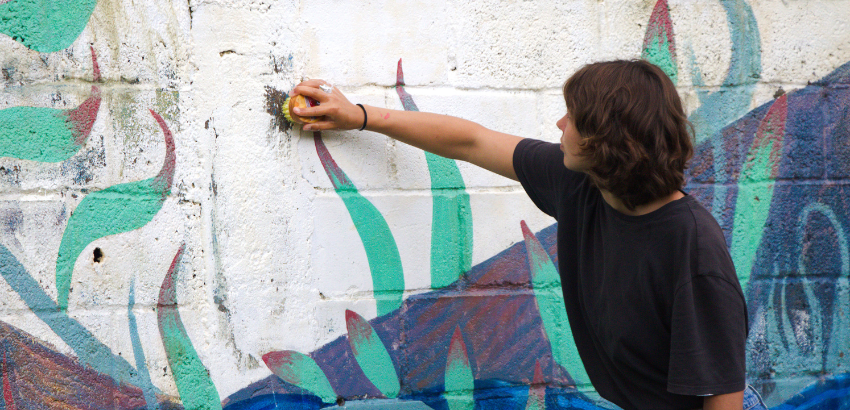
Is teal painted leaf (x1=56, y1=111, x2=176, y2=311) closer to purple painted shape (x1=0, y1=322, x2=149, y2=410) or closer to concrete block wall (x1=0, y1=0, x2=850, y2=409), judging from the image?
concrete block wall (x1=0, y1=0, x2=850, y2=409)

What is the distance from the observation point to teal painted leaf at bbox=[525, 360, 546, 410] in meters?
2.11

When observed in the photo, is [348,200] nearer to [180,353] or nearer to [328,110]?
[328,110]

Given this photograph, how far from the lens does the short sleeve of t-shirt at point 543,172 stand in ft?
5.49

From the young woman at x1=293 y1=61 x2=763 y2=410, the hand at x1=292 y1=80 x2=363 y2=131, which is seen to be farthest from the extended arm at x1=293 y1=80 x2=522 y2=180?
the young woman at x1=293 y1=61 x2=763 y2=410

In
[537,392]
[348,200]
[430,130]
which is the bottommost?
[537,392]

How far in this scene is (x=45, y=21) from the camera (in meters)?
1.77

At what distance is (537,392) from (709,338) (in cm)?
98

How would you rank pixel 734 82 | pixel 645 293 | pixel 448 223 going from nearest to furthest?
1. pixel 645 293
2. pixel 448 223
3. pixel 734 82

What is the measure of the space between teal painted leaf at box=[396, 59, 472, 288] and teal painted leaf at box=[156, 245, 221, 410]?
871 mm

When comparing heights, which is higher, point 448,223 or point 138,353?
point 448,223

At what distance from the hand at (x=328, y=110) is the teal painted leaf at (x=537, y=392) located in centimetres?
116

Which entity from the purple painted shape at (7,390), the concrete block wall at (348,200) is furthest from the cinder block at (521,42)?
the purple painted shape at (7,390)

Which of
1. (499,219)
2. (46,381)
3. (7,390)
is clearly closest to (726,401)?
(499,219)

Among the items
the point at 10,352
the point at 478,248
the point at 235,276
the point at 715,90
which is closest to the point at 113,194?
the point at 235,276
